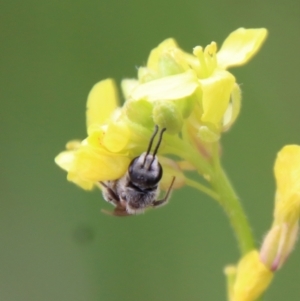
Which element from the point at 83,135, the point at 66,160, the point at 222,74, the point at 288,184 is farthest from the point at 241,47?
A: the point at 83,135

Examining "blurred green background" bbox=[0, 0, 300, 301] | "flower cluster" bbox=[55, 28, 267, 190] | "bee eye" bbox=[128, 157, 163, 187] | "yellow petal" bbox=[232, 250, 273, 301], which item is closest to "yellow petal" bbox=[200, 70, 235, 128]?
"flower cluster" bbox=[55, 28, 267, 190]

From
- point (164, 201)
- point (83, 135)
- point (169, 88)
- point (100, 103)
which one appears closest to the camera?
point (169, 88)

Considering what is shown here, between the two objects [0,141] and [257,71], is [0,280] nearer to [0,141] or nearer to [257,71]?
[0,141]

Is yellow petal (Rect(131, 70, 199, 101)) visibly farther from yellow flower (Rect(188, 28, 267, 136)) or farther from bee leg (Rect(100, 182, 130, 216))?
bee leg (Rect(100, 182, 130, 216))

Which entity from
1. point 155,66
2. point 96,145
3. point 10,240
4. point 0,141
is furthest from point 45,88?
point 96,145

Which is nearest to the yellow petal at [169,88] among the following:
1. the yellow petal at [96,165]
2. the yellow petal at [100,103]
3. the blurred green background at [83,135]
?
the yellow petal at [96,165]

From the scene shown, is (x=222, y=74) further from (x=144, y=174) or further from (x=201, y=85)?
(x=144, y=174)
